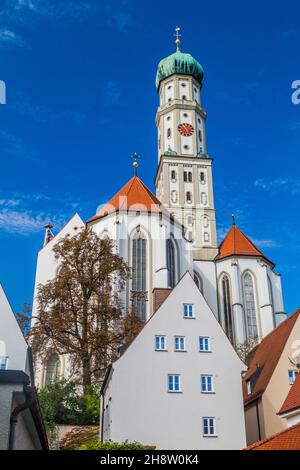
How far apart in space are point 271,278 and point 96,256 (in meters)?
23.5

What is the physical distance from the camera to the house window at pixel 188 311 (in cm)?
2601

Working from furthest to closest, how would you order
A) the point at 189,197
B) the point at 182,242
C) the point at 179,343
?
the point at 189,197, the point at 182,242, the point at 179,343

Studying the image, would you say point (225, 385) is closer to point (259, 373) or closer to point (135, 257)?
point (259, 373)

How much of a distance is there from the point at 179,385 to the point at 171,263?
27.3 m

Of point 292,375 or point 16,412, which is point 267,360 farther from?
point 16,412

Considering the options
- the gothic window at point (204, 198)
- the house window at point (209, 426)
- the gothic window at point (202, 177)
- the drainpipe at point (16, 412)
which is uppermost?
the gothic window at point (202, 177)

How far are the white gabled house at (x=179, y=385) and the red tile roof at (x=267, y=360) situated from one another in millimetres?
1393

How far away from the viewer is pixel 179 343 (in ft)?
83.1

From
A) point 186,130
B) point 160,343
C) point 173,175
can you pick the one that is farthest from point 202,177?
point 160,343

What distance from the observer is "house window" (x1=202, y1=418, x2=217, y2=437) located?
930 inches

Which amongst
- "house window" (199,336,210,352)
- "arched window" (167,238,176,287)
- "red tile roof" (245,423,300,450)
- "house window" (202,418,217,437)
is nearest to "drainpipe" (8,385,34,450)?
"red tile roof" (245,423,300,450)

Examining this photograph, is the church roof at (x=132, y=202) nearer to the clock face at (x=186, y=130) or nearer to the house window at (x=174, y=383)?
the clock face at (x=186, y=130)

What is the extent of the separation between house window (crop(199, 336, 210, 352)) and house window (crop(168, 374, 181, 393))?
177cm

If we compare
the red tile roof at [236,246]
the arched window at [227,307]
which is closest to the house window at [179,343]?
the arched window at [227,307]
